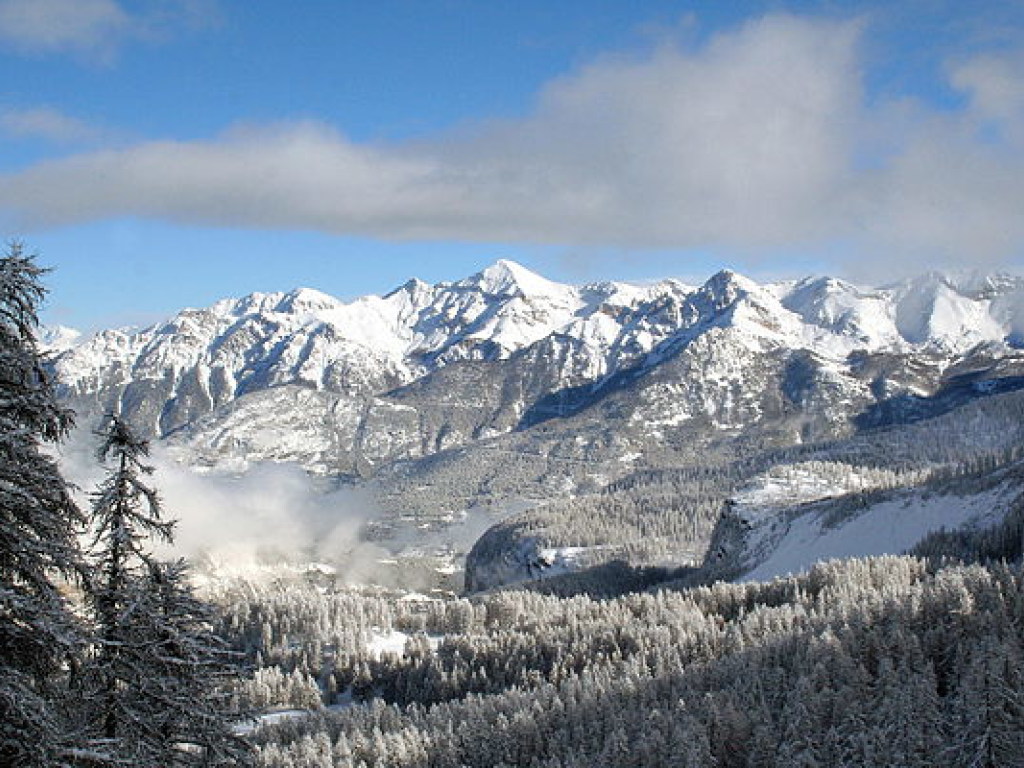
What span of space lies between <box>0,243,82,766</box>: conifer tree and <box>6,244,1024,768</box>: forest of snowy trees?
47mm

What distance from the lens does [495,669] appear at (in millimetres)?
187750

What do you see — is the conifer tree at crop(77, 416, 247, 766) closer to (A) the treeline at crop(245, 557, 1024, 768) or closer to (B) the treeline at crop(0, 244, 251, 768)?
(B) the treeline at crop(0, 244, 251, 768)

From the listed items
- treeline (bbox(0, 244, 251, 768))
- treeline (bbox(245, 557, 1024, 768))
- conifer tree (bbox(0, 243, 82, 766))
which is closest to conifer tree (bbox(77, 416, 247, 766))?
treeline (bbox(0, 244, 251, 768))

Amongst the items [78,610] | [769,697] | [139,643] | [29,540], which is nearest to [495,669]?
[769,697]

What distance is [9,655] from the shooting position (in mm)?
19312

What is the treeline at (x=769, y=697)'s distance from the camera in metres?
83.9

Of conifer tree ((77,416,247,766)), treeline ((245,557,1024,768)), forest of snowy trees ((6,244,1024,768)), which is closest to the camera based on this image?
forest of snowy trees ((6,244,1024,768))

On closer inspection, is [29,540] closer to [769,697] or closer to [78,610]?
[78,610]

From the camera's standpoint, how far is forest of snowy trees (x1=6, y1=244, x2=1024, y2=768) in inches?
779

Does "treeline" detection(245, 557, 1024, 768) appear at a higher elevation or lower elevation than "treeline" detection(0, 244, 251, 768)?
lower

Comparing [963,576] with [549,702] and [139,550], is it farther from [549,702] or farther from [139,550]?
[139,550]

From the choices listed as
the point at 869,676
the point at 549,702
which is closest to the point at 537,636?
the point at 549,702

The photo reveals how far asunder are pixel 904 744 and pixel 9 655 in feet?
266

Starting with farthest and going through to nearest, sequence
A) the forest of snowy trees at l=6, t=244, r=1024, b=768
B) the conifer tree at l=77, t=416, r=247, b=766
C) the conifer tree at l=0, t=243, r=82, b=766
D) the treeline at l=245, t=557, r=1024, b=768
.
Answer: the treeline at l=245, t=557, r=1024, b=768 → the conifer tree at l=77, t=416, r=247, b=766 → the forest of snowy trees at l=6, t=244, r=1024, b=768 → the conifer tree at l=0, t=243, r=82, b=766
